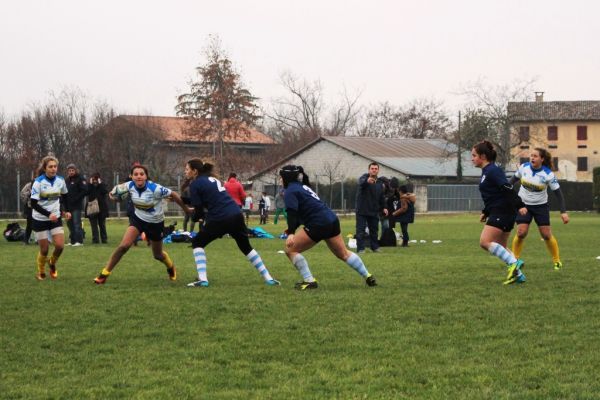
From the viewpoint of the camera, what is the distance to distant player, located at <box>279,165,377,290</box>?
1225cm

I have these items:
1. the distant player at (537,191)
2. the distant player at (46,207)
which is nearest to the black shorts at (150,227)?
the distant player at (46,207)

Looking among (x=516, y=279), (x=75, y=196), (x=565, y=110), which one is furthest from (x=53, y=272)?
(x=565, y=110)

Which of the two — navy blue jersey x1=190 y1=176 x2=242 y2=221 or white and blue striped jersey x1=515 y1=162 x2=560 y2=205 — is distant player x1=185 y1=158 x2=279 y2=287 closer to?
navy blue jersey x1=190 y1=176 x2=242 y2=221

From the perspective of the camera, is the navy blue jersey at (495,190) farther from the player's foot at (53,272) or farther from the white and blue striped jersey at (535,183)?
the player's foot at (53,272)

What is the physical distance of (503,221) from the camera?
12758mm

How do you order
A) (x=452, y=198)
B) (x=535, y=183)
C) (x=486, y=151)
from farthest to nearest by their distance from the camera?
(x=452, y=198) → (x=535, y=183) → (x=486, y=151)

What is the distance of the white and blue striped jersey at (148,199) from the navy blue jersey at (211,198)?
1.84ft

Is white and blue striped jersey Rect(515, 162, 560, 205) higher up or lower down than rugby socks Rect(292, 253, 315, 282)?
higher up

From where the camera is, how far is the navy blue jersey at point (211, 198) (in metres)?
12.9

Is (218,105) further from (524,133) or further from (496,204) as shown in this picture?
(496,204)

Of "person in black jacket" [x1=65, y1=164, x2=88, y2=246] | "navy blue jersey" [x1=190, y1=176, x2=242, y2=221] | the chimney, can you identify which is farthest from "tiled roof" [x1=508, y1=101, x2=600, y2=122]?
"navy blue jersey" [x1=190, y1=176, x2=242, y2=221]

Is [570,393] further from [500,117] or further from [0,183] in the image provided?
[500,117]

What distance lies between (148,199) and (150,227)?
15.6 inches

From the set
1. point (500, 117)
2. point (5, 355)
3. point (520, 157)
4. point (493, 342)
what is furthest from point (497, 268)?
point (520, 157)
